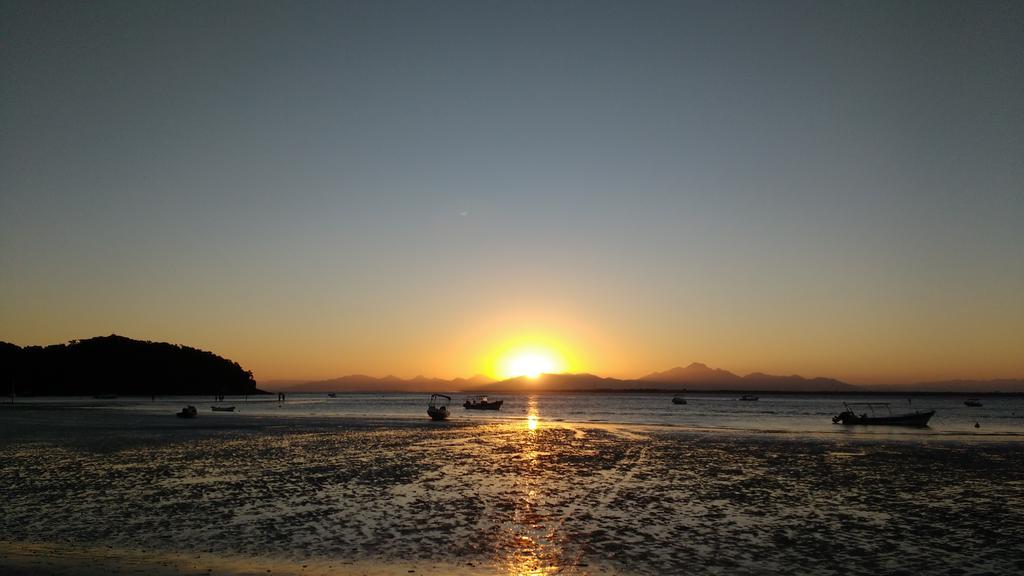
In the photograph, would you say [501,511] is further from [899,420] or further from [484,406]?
[484,406]

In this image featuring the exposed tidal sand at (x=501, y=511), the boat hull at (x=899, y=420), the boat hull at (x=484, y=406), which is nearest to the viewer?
the exposed tidal sand at (x=501, y=511)

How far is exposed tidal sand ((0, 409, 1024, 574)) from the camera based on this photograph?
14.7 metres

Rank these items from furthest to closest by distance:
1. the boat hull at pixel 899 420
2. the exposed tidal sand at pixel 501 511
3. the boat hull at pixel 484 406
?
1. the boat hull at pixel 484 406
2. the boat hull at pixel 899 420
3. the exposed tidal sand at pixel 501 511

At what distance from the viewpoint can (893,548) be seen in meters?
16.4

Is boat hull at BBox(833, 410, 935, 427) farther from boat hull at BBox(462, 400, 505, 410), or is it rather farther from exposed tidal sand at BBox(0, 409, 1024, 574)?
boat hull at BBox(462, 400, 505, 410)

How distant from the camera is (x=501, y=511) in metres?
20.5

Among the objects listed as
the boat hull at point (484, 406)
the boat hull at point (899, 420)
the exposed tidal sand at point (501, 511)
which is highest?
the exposed tidal sand at point (501, 511)

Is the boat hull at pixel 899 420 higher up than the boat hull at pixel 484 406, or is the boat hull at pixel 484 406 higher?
the boat hull at pixel 899 420

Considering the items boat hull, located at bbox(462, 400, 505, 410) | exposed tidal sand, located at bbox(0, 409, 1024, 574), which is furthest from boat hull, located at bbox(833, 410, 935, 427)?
boat hull, located at bbox(462, 400, 505, 410)

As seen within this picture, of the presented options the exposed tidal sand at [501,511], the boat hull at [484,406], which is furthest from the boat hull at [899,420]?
the boat hull at [484,406]

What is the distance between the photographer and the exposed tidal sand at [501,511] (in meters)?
14.7

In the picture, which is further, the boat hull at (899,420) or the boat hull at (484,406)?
the boat hull at (484,406)

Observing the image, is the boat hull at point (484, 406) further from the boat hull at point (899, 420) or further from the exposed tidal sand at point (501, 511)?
the exposed tidal sand at point (501, 511)

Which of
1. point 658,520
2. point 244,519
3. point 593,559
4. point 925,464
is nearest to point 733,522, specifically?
point 658,520
